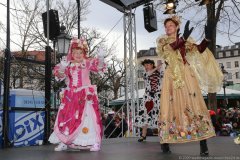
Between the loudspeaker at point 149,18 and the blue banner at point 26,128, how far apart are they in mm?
3631

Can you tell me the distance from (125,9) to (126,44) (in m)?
0.90

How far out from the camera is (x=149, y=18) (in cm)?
854

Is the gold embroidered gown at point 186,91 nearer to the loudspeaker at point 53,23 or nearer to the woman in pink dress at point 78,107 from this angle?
the woman in pink dress at point 78,107

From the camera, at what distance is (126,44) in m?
8.44

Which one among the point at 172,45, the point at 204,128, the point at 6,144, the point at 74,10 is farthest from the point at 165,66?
the point at 74,10

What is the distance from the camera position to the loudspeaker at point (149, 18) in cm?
852

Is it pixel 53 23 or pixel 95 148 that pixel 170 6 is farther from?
pixel 95 148

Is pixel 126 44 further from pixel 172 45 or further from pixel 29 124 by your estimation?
pixel 172 45

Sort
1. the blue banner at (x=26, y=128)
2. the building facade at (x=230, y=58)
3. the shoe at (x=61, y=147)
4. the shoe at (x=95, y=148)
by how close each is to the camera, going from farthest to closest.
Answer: the building facade at (x=230, y=58) < the blue banner at (x=26, y=128) < the shoe at (x=61, y=147) < the shoe at (x=95, y=148)

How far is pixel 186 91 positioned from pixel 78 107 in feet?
5.50

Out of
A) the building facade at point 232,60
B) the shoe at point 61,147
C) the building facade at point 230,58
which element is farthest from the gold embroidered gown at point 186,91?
the building facade at point 232,60

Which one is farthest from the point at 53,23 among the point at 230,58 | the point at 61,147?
the point at 230,58

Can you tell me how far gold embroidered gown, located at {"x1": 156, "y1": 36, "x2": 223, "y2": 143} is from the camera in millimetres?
3869

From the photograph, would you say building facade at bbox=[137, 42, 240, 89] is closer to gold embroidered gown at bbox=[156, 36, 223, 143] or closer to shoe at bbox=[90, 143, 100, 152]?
shoe at bbox=[90, 143, 100, 152]
